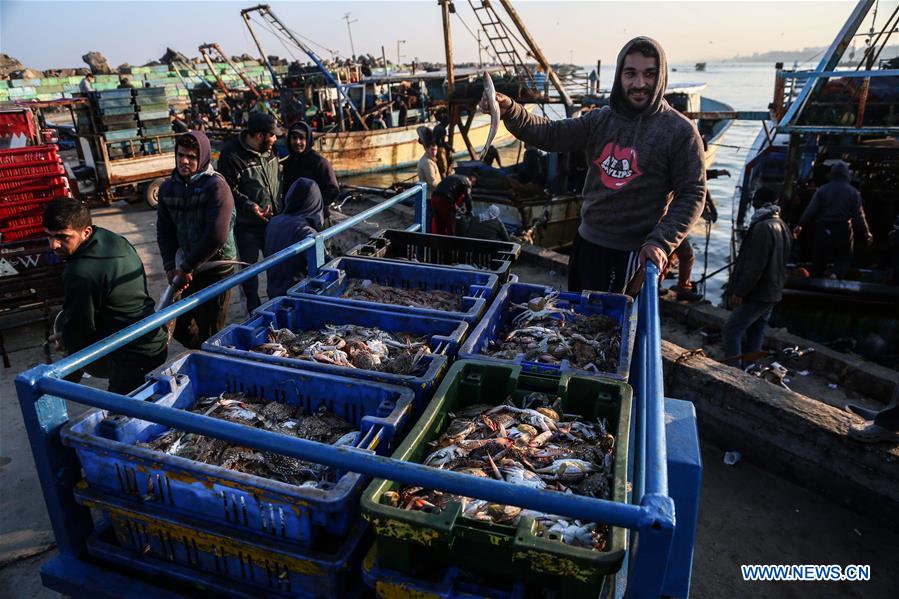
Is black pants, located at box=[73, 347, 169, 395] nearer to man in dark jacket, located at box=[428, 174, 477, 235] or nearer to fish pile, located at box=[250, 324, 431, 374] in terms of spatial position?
fish pile, located at box=[250, 324, 431, 374]

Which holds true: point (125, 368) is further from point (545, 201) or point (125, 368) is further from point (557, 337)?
point (545, 201)

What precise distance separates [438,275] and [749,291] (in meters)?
3.55

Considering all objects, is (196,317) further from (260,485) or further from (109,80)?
(109,80)

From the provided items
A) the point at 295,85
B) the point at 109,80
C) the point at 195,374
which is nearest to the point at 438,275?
the point at 195,374

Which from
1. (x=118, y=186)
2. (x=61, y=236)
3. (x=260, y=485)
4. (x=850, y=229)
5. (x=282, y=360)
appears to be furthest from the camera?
(x=118, y=186)

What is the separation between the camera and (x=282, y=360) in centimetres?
275

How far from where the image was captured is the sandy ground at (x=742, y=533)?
11.1 ft

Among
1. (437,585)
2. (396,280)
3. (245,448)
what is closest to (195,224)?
(396,280)

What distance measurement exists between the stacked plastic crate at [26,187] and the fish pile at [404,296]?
487 cm

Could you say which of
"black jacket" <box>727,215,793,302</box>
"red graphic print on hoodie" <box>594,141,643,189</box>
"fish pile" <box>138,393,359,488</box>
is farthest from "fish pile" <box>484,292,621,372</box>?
"black jacket" <box>727,215,793,302</box>

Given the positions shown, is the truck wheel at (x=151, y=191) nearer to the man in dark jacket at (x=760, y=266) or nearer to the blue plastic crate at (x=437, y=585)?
the man in dark jacket at (x=760, y=266)

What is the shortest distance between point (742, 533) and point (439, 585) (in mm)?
2920

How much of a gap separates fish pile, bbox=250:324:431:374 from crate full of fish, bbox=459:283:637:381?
307 mm

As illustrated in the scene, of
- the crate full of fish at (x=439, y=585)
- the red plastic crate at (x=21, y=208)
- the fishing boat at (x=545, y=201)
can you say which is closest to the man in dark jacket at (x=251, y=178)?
the red plastic crate at (x=21, y=208)
